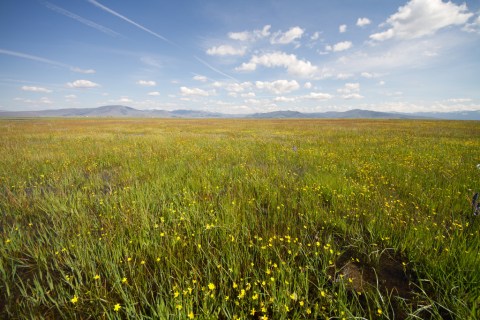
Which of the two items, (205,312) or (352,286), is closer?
(205,312)

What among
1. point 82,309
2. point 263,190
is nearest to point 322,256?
point 263,190

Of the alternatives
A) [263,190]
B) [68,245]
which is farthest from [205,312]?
[263,190]

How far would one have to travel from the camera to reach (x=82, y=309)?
2.08m

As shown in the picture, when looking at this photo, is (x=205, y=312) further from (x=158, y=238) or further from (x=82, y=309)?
(x=158, y=238)

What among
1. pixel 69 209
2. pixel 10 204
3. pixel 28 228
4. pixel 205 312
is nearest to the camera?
pixel 205 312

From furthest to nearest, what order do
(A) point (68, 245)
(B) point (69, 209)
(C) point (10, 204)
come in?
(C) point (10, 204) → (B) point (69, 209) → (A) point (68, 245)

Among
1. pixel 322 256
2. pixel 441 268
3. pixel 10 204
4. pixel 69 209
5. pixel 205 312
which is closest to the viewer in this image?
pixel 205 312

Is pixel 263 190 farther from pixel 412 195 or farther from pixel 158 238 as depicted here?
pixel 412 195

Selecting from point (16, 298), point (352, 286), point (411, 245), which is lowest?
point (16, 298)

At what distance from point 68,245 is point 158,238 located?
53.4 inches

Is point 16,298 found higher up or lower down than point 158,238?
lower down

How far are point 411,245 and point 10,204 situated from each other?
7.84m

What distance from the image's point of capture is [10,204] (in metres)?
4.39

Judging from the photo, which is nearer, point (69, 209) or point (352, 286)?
point (352, 286)
